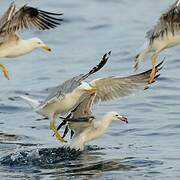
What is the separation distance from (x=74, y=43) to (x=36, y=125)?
25.3 feet

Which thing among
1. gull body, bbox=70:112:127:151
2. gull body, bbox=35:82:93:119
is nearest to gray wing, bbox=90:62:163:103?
gull body, bbox=70:112:127:151

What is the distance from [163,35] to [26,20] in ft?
6.80

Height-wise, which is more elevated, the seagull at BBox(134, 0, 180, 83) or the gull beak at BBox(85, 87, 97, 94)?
the seagull at BBox(134, 0, 180, 83)

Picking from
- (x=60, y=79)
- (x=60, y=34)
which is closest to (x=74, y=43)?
(x=60, y=34)

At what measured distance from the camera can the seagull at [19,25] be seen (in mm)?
14117

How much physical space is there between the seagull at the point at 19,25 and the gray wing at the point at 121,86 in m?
1.55

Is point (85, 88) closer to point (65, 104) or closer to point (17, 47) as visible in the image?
point (65, 104)

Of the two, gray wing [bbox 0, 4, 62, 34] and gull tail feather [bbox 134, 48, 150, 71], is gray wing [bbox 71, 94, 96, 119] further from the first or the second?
gray wing [bbox 0, 4, 62, 34]

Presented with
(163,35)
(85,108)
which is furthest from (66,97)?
(163,35)

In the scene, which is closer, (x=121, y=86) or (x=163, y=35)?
(x=121, y=86)

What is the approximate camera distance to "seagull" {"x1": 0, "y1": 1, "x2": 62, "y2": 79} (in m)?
14.1

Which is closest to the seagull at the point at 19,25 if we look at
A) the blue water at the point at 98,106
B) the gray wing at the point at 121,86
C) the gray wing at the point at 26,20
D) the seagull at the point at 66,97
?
the gray wing at the point at 26,20

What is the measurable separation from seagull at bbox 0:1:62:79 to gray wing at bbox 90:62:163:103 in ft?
5.08

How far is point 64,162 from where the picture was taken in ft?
41.5
